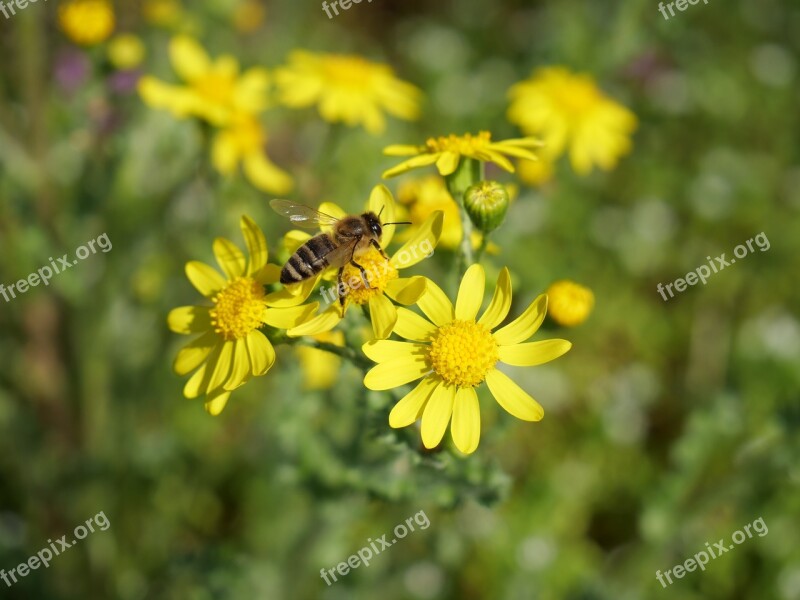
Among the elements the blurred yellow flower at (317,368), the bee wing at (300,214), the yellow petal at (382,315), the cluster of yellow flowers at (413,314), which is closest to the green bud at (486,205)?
the cluster of yellow flowers at (413,314)

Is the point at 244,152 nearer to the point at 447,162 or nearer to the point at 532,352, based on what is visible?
the point at 447,162

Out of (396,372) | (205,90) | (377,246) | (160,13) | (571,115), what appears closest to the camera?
(396,372)

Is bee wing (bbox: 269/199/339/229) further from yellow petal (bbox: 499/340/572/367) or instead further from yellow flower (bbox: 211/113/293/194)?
yellow flower (bbox: 211/113/293/194)

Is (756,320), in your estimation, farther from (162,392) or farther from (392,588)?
(162,392)

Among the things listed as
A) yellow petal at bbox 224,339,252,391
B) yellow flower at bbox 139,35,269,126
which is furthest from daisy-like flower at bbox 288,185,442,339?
yellow flower at bbox 139,35,269,126

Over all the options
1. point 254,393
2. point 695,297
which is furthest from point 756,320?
point 254,393

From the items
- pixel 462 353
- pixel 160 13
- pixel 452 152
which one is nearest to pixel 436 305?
pixel 462 353

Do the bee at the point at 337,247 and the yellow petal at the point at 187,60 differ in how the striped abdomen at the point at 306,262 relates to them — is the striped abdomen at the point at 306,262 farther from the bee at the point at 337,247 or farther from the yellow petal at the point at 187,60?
the yellow petal at the point at 187,60
